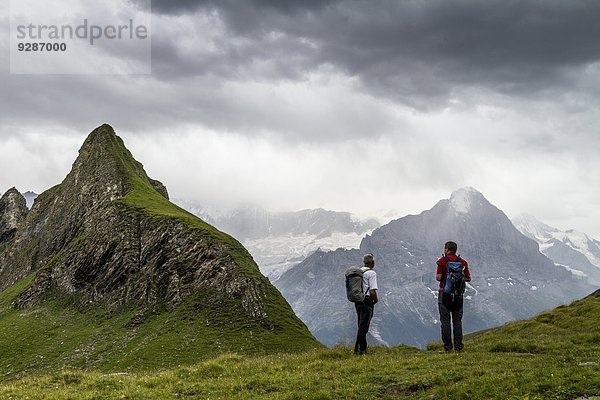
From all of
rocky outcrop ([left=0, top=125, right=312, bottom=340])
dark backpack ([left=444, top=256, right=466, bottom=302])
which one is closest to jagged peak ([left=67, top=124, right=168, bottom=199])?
rocky outcrop ([left=0, top=125, right=312, bottom=340])

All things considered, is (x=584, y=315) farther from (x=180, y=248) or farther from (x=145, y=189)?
(x=145, y=189)

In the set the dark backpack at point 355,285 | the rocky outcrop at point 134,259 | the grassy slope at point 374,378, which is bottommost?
the grassy slope at point 374,378

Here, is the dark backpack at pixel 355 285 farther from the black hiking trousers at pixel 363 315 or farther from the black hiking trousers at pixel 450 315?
the black hiking trousers at pixel 450 315

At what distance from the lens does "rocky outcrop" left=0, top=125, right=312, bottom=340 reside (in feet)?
306

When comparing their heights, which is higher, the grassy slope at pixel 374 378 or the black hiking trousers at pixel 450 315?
the black hiking trousers at pixel 450 315

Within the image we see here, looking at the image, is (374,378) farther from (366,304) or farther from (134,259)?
(134,259)

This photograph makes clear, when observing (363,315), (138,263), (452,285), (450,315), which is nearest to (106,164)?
(138,263)

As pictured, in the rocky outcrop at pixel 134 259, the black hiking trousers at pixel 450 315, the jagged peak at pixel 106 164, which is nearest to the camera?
the black hiking trousers at pixel 450 315

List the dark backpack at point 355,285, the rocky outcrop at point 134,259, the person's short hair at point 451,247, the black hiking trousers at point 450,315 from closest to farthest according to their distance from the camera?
1. the black hiking trousers at point 450,315
2. the person's short hair at point 451,247
3. the dark backpack at point 355,285
4. the rocky outcrop at point 134,259

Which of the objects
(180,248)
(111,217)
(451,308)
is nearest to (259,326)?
(180,248)

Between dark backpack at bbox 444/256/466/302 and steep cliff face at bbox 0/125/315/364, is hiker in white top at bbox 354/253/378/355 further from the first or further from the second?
steep cliff face at bbox 0/125/315/364

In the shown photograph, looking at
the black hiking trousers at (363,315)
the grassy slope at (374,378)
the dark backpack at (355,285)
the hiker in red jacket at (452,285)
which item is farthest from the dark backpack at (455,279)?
the dark backpack at (355,285)

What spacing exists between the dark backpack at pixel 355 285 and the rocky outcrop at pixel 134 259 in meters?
61.3

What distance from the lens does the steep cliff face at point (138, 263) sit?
91312 millimetres
